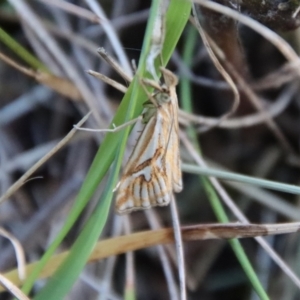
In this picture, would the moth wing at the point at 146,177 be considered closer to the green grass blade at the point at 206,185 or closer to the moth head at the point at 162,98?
the moth head at the point at 162,98

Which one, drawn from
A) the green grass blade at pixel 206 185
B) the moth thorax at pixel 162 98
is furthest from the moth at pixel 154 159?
the green grass blade at pixel 206 185

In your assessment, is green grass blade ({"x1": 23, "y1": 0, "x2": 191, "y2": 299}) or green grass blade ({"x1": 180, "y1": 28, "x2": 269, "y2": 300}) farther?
green grass blade ({"x1": 180, "y1": 28, "x2": 269, "y2": 300})

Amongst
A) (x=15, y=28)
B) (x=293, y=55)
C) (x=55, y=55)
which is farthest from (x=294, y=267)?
(x=15, y=28)

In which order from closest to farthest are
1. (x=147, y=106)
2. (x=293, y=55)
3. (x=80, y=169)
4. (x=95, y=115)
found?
(x=147, y=106)
(x=293, y=55)
(x=95, y=115)
(x=80, y=169)

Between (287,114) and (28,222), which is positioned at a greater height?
(287,114)

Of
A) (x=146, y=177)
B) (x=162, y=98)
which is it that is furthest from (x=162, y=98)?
(x=146, y=177)

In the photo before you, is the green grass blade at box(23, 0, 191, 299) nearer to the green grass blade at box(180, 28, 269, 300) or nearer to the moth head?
the moth head

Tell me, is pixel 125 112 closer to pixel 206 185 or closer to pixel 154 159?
pixel 154 159

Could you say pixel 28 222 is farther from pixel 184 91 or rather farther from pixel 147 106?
pixel 147 106

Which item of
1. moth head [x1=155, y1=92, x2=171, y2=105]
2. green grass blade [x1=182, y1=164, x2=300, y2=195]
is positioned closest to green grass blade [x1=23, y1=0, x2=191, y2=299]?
moth head [x1=155, y1=92, x2=171, y2=105]
